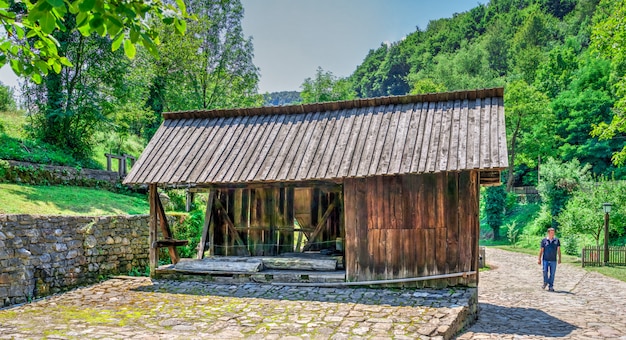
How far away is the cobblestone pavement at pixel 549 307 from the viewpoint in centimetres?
Result: 817

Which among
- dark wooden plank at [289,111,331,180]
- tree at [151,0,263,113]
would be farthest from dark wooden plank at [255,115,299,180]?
tree at [151,0,263,113]

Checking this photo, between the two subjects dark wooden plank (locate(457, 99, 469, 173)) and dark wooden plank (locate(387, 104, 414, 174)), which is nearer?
dark wooden plank (locate(457, 99, 469, 173))

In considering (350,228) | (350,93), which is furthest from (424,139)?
(350,93)

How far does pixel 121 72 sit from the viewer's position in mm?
20078

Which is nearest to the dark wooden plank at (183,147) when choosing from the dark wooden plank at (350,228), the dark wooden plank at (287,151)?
the dark wooden plank at (287,151)

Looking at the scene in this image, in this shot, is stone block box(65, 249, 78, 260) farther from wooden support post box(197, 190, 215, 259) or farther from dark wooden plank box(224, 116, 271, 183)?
dark wooden plank box(224, 116, 271, 183)

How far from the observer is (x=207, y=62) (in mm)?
27953

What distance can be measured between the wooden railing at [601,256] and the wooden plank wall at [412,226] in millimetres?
12440

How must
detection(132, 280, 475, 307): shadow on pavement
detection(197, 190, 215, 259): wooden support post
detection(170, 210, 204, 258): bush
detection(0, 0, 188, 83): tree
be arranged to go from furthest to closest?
1. detection(170, 210, 204, 258): bush
2. detection(197, 190, 215, 259): wooden support post
3. detection(132, 280, 475, 307): shadow on pavement
4. detection(0, 0, 188, 83): tree

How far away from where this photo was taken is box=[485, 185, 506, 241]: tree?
1320 inches

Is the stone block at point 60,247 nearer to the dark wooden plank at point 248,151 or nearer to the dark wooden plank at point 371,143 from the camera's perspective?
the dark wooden plank at point 248,151

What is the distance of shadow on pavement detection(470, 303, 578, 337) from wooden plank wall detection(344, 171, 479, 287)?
951 millimetres

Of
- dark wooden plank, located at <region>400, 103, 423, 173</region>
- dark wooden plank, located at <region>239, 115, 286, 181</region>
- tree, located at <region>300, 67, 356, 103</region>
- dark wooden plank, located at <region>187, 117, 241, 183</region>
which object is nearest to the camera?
dark wooden plank, located at <region>400, 103, 423, 173</region>

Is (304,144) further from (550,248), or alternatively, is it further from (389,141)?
(550,248)
